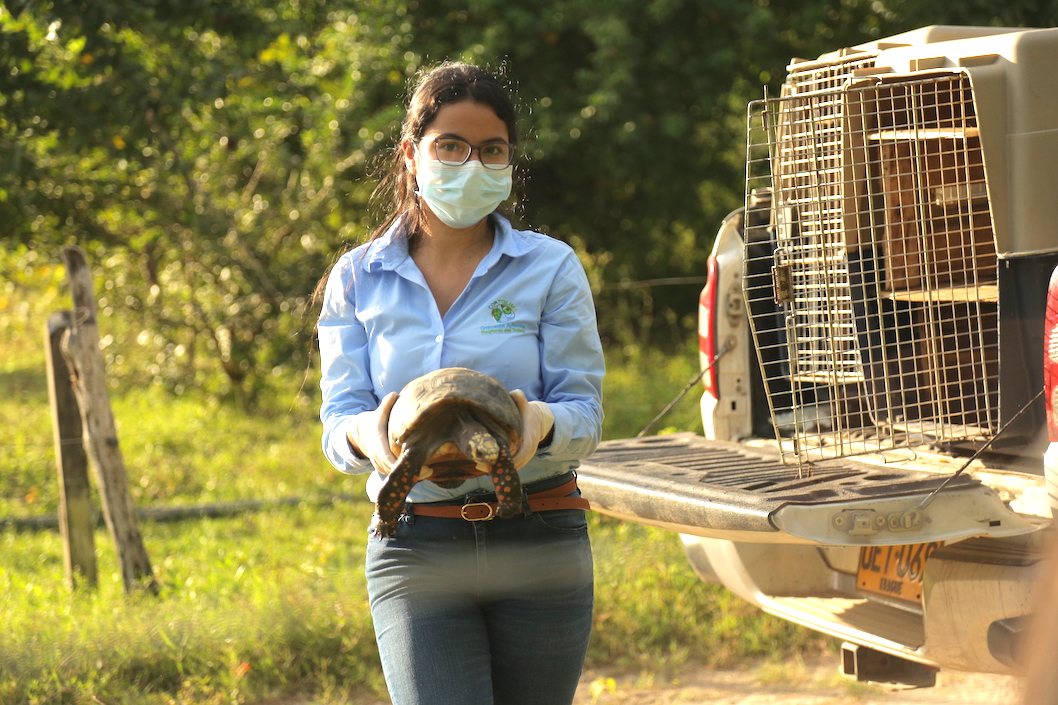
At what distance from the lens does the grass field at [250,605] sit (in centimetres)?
448

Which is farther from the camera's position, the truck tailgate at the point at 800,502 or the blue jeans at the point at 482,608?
the truck tailgate at the point at 800,502

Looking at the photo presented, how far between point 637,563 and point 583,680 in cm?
90

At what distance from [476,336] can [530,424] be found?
27cm

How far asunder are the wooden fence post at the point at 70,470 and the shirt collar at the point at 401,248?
11.8 ft

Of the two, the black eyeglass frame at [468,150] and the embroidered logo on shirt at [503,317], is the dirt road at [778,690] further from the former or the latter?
the black eyeglass frame at [468,150]

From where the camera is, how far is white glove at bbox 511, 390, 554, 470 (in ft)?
7.20

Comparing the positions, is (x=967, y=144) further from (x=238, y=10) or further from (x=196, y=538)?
(x=238, y=10)

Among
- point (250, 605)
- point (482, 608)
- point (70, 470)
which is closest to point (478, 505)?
point (482, 608)

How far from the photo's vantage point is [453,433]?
2127 millimetres

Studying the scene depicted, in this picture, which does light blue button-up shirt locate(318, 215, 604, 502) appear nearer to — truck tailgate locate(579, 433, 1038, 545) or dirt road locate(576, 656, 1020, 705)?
truck tailgate locate(579, 433, 1038, 545)

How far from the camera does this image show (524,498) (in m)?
2.35

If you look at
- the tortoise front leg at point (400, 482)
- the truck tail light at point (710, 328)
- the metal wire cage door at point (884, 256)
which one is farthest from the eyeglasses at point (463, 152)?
the truck tail light at point (710, 328)

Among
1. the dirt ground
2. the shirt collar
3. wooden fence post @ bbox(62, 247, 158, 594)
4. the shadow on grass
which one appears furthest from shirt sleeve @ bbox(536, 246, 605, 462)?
the shadow on grass

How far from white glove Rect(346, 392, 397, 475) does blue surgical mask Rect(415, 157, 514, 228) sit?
1.51 feet
